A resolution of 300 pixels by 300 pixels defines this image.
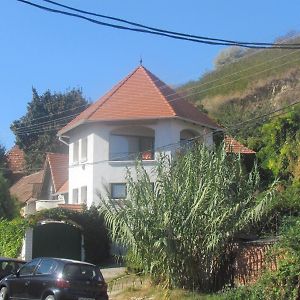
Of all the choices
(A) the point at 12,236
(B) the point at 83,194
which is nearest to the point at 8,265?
(A) the point at 12,236

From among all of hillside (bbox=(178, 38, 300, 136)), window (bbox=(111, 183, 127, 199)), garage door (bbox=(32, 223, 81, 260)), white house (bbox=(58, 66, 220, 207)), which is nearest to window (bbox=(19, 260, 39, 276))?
garage door (bbox=(32, 223, 81, 260))

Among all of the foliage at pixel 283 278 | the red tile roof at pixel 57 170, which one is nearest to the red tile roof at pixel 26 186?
the red tile roof at pixel 57 170

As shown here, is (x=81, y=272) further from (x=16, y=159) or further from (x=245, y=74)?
(x=245, y=74)

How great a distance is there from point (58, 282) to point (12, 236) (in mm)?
13853

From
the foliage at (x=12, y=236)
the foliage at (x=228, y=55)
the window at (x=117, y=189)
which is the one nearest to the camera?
the foliage at (x=12, y=236)

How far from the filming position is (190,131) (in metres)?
34.9

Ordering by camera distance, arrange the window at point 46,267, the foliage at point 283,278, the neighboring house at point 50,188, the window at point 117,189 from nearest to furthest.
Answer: the foliage at point 283,278
the window at point 46,267
the window at point 117,189
the neighboring house at point 50,188

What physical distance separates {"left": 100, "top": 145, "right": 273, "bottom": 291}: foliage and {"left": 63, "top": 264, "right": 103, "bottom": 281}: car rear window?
201 cm

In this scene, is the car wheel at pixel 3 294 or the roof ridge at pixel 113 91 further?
the roof ridge at pixel 113 91

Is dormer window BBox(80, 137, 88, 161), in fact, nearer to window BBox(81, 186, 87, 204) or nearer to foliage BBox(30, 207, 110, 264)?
window BBox(81, 186, 87, 204)

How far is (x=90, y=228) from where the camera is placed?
2969 centimetres

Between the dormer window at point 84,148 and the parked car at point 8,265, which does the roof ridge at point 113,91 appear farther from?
the parked car at point 8,265

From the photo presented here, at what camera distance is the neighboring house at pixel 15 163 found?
56594 millimetres

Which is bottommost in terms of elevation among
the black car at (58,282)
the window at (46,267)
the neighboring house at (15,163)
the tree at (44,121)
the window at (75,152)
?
the black car at (58,282)
